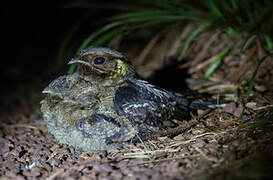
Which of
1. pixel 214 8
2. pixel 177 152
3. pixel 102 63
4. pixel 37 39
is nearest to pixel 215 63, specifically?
pixel 214 8

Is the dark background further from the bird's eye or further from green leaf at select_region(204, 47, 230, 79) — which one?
the bird's eye

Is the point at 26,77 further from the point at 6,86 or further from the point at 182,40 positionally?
the point at 182,40

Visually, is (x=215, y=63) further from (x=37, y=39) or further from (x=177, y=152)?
(x=37, y=39)

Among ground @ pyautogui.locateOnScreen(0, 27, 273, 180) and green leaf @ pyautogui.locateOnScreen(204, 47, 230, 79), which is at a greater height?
green leaf @ pyautogui.locateOnScreen(204, 47, 230, 79)

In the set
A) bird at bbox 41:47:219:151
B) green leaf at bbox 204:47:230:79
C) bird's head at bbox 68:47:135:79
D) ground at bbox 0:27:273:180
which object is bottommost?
ground at bbox 0:27:273:180

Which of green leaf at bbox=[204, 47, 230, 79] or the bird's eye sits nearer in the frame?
the bird's eye

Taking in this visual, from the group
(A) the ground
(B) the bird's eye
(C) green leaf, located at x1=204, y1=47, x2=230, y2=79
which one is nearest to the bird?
(B) the bird's eye

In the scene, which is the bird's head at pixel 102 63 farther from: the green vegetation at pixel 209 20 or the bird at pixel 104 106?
the green vegetation at pixel 209 20

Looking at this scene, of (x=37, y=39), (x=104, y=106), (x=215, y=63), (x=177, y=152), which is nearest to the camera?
(x=177, y=152)
